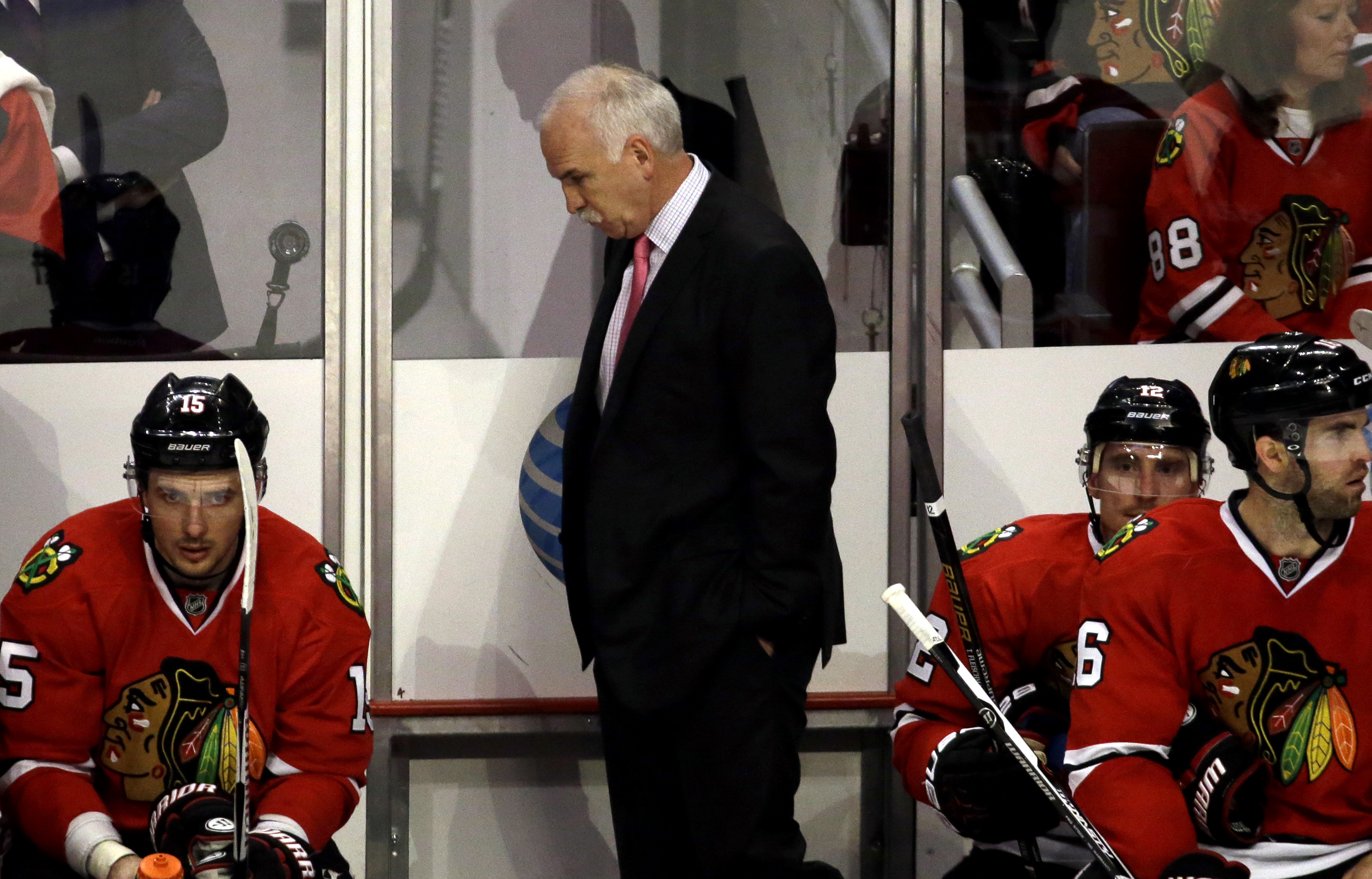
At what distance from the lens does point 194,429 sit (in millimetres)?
2439

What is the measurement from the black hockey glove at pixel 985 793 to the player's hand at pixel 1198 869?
364mm

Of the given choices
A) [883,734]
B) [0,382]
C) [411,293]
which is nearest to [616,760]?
[883,734]

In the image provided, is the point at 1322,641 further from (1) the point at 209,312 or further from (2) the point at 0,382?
(2) the point at 0,382

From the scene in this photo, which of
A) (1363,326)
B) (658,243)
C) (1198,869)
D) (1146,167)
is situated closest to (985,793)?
(1198,869)

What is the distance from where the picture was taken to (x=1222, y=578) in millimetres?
2211

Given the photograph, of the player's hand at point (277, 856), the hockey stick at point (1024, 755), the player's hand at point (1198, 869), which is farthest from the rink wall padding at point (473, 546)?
the player's hand at point (1198, 869)

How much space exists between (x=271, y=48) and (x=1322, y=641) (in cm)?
229

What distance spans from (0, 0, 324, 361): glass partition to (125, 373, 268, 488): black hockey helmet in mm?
764

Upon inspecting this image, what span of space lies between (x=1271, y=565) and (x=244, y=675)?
140 centimetres

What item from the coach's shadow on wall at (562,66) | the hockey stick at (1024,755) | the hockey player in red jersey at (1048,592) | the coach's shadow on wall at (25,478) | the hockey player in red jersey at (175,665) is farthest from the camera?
the coach's shadow on wall at (562,66)

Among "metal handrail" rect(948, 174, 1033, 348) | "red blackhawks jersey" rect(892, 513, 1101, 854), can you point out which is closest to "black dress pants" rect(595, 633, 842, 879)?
"red blackhawks jersey" rect(892, 513, 1101, 854)

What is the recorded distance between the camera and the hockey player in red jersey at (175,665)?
7.86 ft

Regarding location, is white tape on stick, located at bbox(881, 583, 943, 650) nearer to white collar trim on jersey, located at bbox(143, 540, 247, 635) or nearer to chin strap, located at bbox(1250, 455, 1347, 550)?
chin strap, located at bbox(1250, 455, 1347, 550)

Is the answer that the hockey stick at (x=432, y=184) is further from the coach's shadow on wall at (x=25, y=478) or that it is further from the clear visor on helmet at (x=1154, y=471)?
the clear visor on helmet at (x=1154, y=471)
